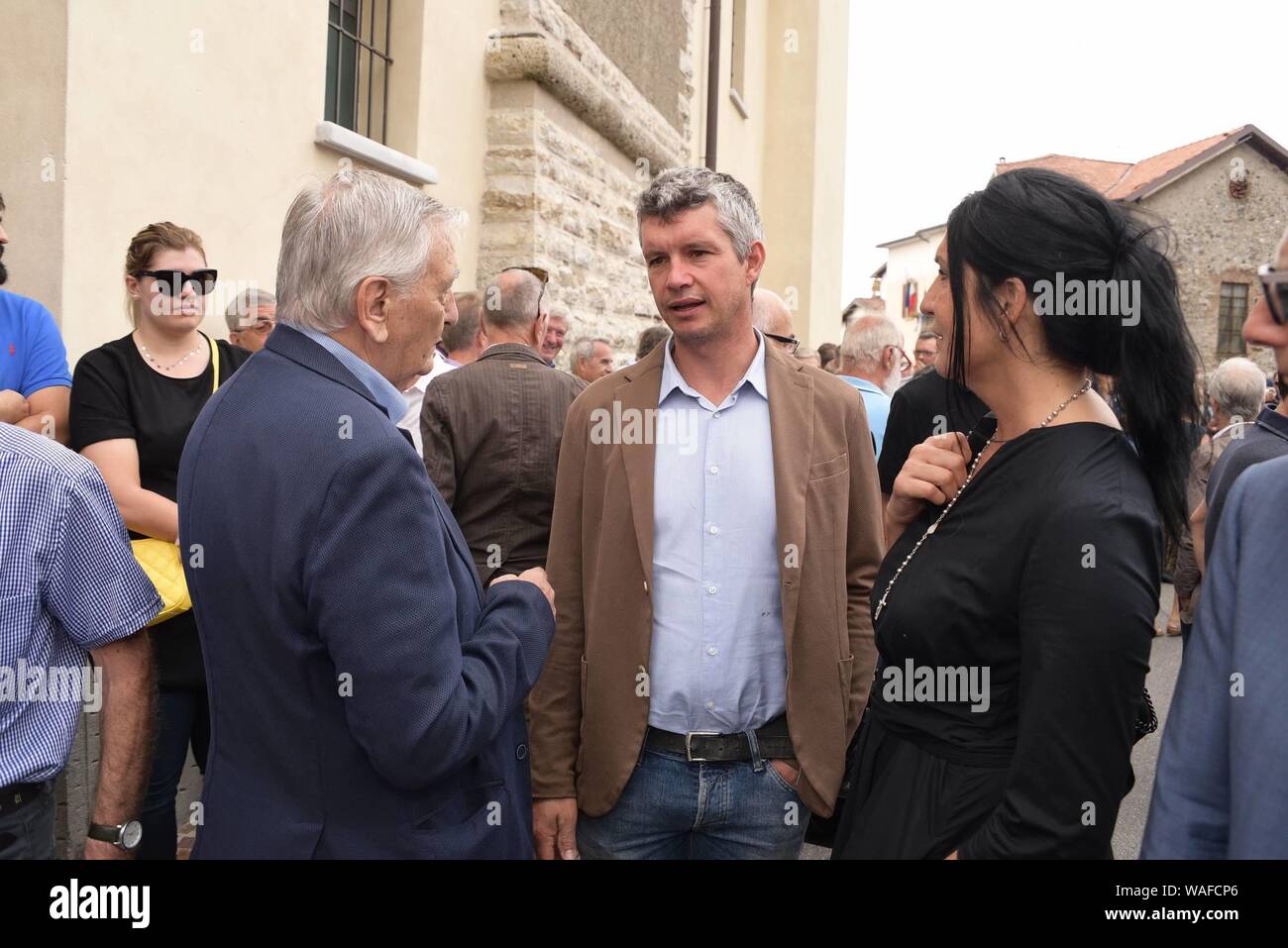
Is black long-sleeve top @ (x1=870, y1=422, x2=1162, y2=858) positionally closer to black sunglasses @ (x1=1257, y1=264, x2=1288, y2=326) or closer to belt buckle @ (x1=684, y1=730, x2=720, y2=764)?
black sunglasses @ (x1=1257, y1=264, x2=1288, y2=326)

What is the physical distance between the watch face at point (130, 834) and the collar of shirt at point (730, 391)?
1.55 meters

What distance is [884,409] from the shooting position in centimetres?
536

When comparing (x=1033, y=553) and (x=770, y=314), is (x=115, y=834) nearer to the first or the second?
(x=1033, y=553)

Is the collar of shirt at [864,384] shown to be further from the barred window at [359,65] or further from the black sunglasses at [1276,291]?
the black sunglasses at [1276,291]

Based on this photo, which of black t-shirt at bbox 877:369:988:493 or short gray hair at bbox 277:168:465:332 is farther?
black t-shirt at bbox 877:369:988:493

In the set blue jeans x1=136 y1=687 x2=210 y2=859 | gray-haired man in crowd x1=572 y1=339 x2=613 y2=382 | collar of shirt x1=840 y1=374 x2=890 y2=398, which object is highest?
gray-haired man in crowd x1=572 y1=339 x2=613 y2=382

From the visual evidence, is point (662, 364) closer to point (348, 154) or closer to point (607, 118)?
point (348, 154)

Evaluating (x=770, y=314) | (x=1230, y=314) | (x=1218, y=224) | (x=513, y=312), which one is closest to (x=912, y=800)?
(x=513, y=312)

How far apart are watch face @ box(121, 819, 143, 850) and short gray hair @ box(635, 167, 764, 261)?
6.04ft

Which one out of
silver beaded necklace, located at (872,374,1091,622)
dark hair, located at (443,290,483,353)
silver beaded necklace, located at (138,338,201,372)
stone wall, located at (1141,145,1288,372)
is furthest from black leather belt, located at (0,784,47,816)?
stone wall, located at (1141,145,1288,372)

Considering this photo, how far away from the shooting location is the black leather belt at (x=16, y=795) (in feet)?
6.77

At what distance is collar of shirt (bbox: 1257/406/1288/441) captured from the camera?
3701 millimetres

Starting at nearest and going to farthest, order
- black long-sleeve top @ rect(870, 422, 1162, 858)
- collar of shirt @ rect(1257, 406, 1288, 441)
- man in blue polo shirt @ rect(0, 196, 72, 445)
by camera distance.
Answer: black long-sleeve top @ rect(870, 422, 1162, 858) → man in blue polo shirt @ rect(0, 196, 72, 445) → collar of shirt @ rect(1257, 406, 1288, 441)

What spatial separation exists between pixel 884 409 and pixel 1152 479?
3591mm
